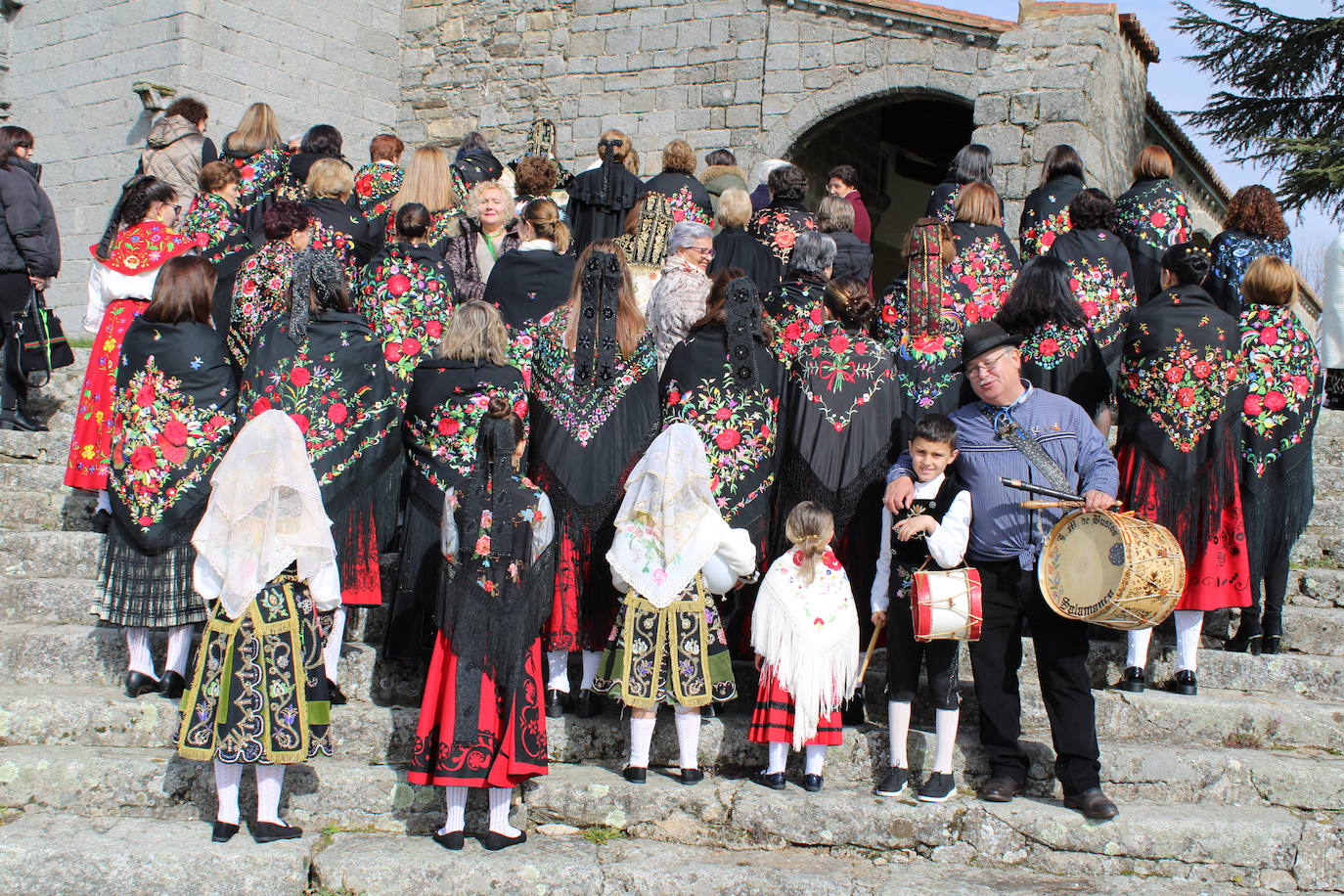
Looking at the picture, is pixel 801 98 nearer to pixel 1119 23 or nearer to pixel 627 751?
pixel 1119 23

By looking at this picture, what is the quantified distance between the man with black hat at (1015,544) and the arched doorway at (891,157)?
8841 mm

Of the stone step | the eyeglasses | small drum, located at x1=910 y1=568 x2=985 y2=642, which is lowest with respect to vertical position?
the stone step

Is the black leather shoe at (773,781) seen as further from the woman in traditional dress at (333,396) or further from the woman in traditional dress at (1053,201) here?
the woman in traditional dress at (1053,201)

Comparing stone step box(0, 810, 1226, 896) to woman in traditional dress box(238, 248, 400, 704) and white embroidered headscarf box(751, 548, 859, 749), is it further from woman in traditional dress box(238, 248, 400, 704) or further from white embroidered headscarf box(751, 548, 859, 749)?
woman in traditional dress box(238, 248, 400, 704)

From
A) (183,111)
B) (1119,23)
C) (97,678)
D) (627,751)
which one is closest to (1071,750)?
(627,751)

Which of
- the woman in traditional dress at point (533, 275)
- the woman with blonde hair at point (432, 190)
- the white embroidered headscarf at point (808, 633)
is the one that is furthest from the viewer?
the woman with blonde hair at point (432, 190)

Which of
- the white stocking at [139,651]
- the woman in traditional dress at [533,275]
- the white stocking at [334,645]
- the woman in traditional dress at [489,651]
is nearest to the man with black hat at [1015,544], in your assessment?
the woman in traditional dress at [489,651]

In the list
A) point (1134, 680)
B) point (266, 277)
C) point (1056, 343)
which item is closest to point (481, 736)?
point (1134, 680)

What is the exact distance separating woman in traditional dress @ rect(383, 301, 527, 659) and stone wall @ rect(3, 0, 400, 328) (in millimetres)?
7905

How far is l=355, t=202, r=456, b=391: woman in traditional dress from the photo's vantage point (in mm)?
6133

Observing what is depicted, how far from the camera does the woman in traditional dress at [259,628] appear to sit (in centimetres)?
443

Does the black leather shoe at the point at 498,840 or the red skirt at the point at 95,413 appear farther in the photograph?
the red skirt at the point at 95,413

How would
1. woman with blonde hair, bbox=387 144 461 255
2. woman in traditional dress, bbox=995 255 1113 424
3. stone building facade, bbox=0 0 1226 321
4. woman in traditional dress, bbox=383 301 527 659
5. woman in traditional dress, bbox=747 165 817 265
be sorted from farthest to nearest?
stone building facade, bbox=0 0 1226 321 → woman in traditional dress, bbox=747 165 817 265 → woman with blonde hair, bbox=387 144 461 255 → woman in traditional dress, bbox=995 255 1113 424 → woman in traditional dress, bbox=383 301 527 659

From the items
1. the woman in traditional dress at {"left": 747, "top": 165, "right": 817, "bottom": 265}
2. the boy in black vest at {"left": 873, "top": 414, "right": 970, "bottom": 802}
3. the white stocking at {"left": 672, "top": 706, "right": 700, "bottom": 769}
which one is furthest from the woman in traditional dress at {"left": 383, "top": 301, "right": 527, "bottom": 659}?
the woman in traditional dress at {"left": 747, "top": 165, "right": 817, "bottom": 265}
